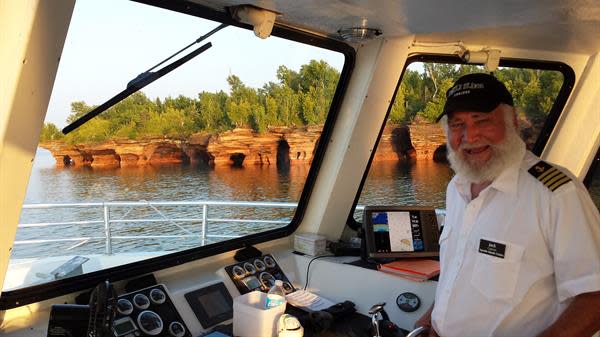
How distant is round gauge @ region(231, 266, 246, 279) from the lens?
2.21 m

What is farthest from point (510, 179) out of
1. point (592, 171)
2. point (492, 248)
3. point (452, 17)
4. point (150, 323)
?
point (592, 171)

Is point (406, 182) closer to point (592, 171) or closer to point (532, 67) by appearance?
point (532, 67)

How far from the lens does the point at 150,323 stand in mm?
1761

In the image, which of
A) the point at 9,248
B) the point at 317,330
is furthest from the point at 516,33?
the point at 9,248

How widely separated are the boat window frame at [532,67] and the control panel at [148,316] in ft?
4.54

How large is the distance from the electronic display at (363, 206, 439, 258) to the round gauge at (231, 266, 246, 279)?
2.21 ft

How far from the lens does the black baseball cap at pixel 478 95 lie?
59.4 inches

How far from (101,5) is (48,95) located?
0.53 meters

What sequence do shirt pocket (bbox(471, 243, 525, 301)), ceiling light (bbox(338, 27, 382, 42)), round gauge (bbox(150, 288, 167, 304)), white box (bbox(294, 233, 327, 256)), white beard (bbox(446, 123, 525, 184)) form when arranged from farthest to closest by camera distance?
white box (bbox(294, 233, 327, 256)) → ceiling light (bbox(338, 27, 382, 42)) → round gauge (bbox(150, 288, 167, 304)) → white beard (bbox(446, 123, 525, 184)) → shirt pocket (bbox(471, 243, 525, 301))

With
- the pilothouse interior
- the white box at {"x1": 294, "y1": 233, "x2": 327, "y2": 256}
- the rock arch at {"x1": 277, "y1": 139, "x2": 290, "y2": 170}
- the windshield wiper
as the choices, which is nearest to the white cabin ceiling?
the pilothouse interior

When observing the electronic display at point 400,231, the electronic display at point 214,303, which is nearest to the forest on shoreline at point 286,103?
the electronic display at point 400,231

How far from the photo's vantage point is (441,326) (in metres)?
1.52

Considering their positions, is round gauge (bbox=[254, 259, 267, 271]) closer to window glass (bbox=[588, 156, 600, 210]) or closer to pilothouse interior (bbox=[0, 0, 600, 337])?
pilothouse interior (bbox=[0, 0, 600, 337])

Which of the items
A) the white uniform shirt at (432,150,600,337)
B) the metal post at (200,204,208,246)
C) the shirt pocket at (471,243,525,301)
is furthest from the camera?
the metal post at (200,204,208,246)
